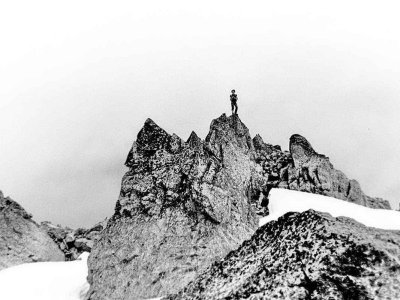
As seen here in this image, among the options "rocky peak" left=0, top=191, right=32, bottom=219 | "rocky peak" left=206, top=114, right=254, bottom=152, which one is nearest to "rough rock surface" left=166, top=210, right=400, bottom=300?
"rocky peak" left=206, top=114, right=254, bottom=152

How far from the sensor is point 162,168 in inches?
842

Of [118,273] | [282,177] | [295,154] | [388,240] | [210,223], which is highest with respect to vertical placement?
[295,154]

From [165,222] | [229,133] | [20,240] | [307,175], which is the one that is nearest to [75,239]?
[20,240]

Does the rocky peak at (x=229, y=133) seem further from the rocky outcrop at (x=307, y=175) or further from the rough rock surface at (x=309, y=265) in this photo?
the rough rock surface at (x=309, y=265)

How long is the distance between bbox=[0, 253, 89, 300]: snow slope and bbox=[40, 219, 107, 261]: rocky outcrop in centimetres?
1077

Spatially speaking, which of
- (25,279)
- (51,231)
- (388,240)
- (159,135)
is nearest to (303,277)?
(388,240)

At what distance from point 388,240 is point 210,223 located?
1475cm

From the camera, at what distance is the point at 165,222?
63.0 ft

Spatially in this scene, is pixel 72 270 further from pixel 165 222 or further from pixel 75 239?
pixel 75 239

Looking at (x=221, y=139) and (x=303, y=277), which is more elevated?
(x=221, y=139)

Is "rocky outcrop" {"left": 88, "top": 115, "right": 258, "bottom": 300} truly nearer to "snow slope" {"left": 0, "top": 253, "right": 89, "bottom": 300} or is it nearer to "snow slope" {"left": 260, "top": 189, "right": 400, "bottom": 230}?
"snow slope" {"left": 0, "top": 253, "right": 89, "bottom": 300}

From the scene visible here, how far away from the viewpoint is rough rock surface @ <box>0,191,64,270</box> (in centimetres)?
2706

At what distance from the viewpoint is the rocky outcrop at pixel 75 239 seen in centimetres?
3712

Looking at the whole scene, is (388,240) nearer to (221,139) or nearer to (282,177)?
(221,139)
